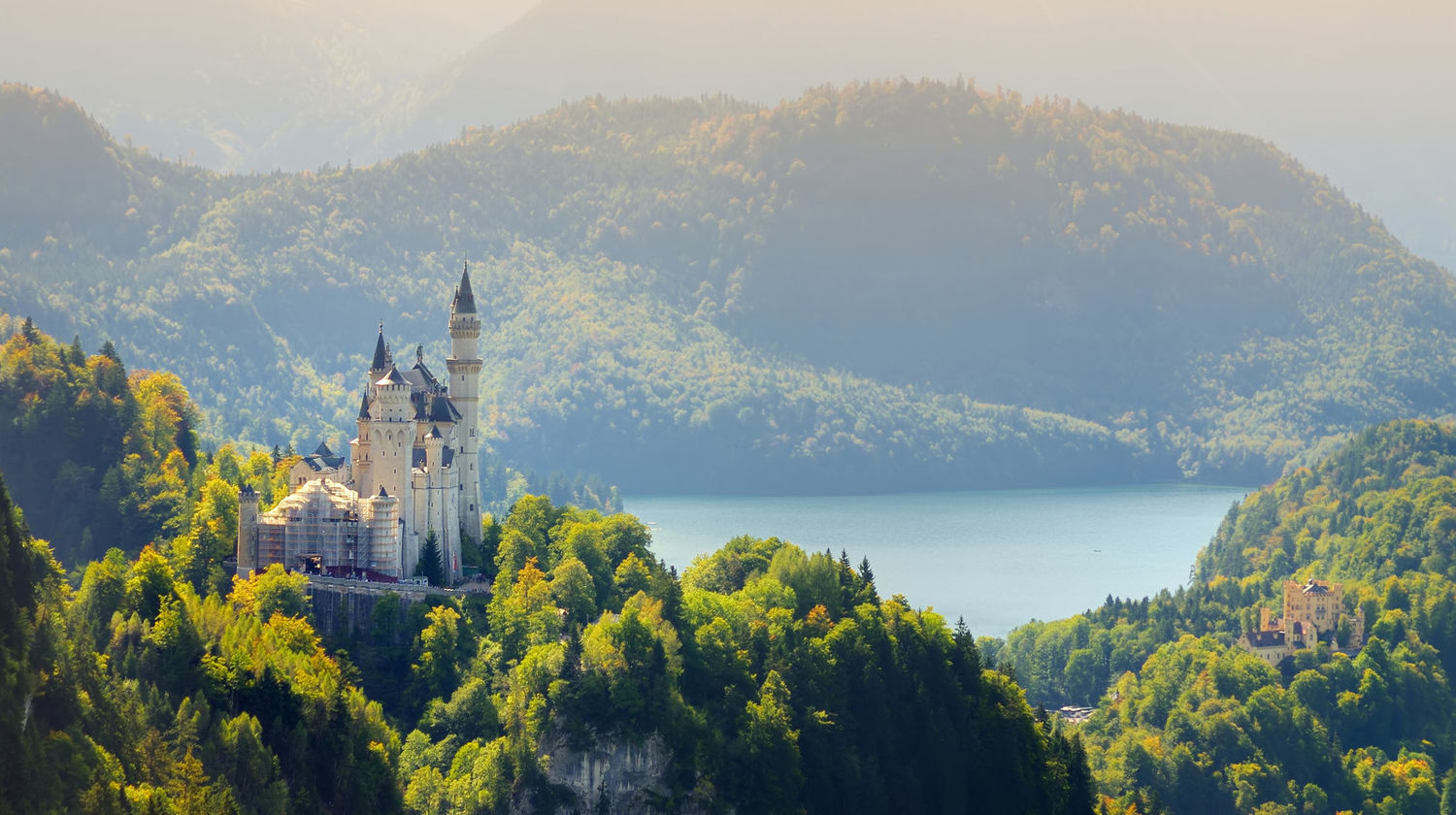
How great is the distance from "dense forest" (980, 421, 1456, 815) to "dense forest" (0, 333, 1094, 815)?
64.5ft

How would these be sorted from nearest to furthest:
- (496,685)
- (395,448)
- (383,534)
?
(496,685), (383,534), (395,448)

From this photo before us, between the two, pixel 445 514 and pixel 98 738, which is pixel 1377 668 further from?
pixel 98 738

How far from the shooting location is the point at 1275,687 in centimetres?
13412

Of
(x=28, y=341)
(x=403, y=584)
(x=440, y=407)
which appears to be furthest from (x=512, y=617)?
(x=28, y=341)

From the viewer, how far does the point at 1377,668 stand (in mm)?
139500

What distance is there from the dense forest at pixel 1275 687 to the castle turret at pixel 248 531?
46.7 m

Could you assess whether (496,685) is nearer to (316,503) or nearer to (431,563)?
(431,563)

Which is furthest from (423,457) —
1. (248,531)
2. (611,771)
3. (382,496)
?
(611,771)

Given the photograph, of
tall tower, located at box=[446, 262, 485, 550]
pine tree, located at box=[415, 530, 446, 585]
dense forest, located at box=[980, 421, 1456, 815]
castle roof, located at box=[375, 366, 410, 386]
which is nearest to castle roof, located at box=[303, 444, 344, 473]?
tall tower, located at box=[446, 262, 485, 550]

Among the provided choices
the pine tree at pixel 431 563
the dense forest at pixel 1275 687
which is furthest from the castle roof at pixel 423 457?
the dense forest at pixel 1275 687

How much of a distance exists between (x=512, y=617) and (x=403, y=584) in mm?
4510

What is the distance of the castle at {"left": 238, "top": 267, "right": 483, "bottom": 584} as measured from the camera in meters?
95.1

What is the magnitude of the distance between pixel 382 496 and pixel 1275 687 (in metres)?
59.8

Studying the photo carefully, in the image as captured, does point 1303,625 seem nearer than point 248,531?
No
